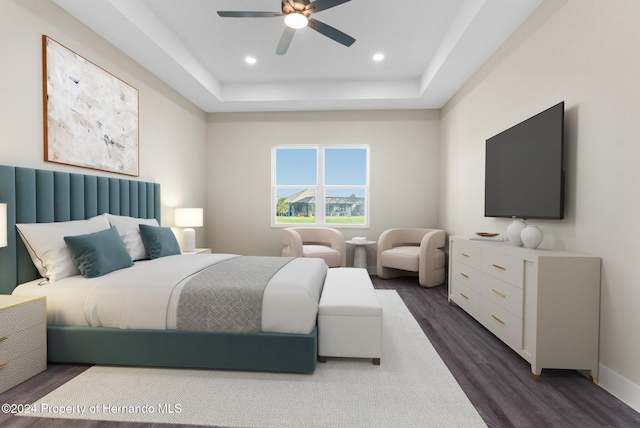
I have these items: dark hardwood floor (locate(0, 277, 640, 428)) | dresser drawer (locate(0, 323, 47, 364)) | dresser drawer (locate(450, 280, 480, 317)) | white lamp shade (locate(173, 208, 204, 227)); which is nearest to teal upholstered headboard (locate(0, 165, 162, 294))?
dresser drawer (locate(0, 323, 47, 364))

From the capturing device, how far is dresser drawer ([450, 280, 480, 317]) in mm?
2875

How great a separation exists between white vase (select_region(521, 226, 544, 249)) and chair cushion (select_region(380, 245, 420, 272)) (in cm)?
213

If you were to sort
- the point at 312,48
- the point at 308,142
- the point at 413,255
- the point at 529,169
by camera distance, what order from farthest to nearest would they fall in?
1. the point at 308,142
2. the point at 413,255
3. the point at 312,48
4. the point at 529,169

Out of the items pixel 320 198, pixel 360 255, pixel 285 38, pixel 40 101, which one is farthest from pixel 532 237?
pixel 40 101

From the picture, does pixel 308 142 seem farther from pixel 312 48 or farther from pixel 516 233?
pixel 516 233

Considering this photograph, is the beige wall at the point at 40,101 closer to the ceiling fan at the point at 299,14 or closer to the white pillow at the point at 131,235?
the white pillow at the point at 131,235

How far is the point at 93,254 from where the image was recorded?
7.43 feet

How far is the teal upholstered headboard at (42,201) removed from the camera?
7.04 ft

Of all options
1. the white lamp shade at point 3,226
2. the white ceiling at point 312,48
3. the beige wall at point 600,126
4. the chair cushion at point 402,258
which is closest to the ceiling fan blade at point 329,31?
the white ceiling at point 312,48

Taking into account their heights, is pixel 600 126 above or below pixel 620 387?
above

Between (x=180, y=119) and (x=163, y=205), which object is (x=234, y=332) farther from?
(x=180, y=119)

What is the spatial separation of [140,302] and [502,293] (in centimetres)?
258

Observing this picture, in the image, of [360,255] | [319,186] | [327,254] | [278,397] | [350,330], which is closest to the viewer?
[278,397]

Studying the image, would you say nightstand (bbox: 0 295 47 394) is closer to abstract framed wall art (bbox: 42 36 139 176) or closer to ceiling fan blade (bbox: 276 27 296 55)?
abstract framed wall art (bbox: 42 36 139 176)
